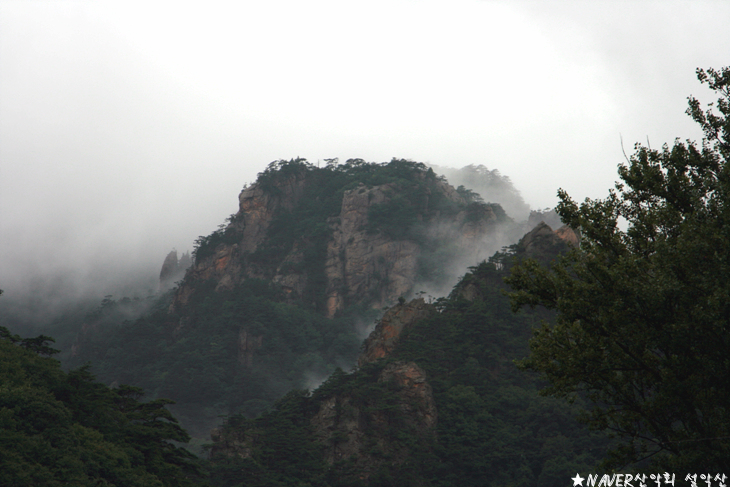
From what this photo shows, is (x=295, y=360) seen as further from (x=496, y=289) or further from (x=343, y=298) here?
(x=496, y=289)

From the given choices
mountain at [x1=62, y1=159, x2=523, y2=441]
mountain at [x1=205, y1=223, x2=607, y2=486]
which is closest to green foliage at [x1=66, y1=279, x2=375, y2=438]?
mountain at [x1=62, y1=159, x2=523, y2=441]

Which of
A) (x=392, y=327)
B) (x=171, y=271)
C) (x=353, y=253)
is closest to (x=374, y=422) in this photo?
(x=392, y=327)

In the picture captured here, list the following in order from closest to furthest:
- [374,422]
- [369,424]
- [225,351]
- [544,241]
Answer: [374,422]
[369,424]
[544,241]
[225,351]

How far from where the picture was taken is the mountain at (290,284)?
11025 cm

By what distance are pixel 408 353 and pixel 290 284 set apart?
6143cm

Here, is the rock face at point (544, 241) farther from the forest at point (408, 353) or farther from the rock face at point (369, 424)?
the rock face at point (369, 424)

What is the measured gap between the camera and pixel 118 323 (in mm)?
139125

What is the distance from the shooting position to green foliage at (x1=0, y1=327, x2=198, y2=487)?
33.5m

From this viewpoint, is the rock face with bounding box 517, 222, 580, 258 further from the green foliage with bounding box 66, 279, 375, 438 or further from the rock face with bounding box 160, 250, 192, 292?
the rock face with bounding box 160, 250, 192, 292

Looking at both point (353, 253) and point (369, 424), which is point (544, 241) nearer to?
point (369, 424)

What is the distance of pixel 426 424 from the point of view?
199 ft

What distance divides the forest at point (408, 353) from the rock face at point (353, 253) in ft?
1.47

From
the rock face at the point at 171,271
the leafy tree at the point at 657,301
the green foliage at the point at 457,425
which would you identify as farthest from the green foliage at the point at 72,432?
the rock face at the point at 171,271

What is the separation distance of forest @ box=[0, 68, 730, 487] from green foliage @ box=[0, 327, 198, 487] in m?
0.13
